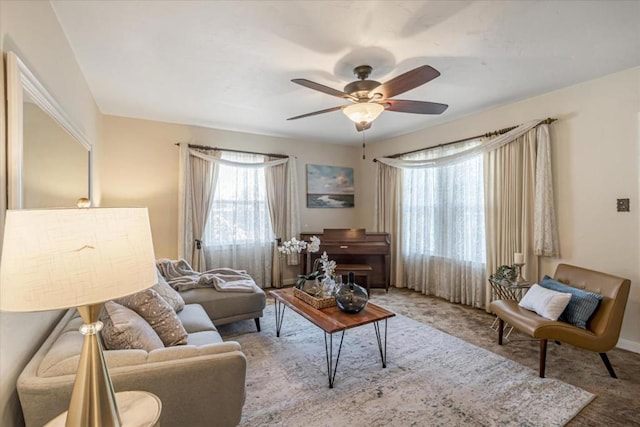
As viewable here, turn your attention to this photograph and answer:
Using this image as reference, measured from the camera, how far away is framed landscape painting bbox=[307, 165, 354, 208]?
5448mm

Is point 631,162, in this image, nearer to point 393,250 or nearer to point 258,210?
point 393,250

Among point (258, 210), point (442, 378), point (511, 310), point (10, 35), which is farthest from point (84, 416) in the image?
point (258, 210)

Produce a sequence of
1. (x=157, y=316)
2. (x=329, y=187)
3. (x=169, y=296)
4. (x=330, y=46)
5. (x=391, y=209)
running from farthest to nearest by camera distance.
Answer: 1. (x=329, y=187)
2. (x=391, y=209)
3. (x=169, y=296)
4. (x=330, y=46)
5. (x=157, y=316)

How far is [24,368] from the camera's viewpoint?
1260 millimetres

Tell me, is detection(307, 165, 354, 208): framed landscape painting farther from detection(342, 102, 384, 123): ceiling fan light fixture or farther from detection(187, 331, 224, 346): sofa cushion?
detection(187, 331, 224, 346): sofa cushion

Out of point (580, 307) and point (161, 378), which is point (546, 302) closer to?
point (580, 307)

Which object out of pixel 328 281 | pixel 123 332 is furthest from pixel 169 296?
pixel 328 281

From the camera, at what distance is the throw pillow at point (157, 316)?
1.86 meters

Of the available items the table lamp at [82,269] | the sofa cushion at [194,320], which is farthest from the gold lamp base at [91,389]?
the sofa cushion at [194,320]

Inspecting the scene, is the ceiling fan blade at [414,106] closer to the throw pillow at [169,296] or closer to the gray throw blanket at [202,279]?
the gray throw blanket at [202,279]

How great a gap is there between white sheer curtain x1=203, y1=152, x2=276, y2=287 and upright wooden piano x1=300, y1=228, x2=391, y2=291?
69 centimetres

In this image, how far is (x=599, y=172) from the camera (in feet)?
9.46

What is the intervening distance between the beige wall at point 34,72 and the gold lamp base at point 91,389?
1.47 feet

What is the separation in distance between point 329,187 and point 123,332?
4.44 meters
